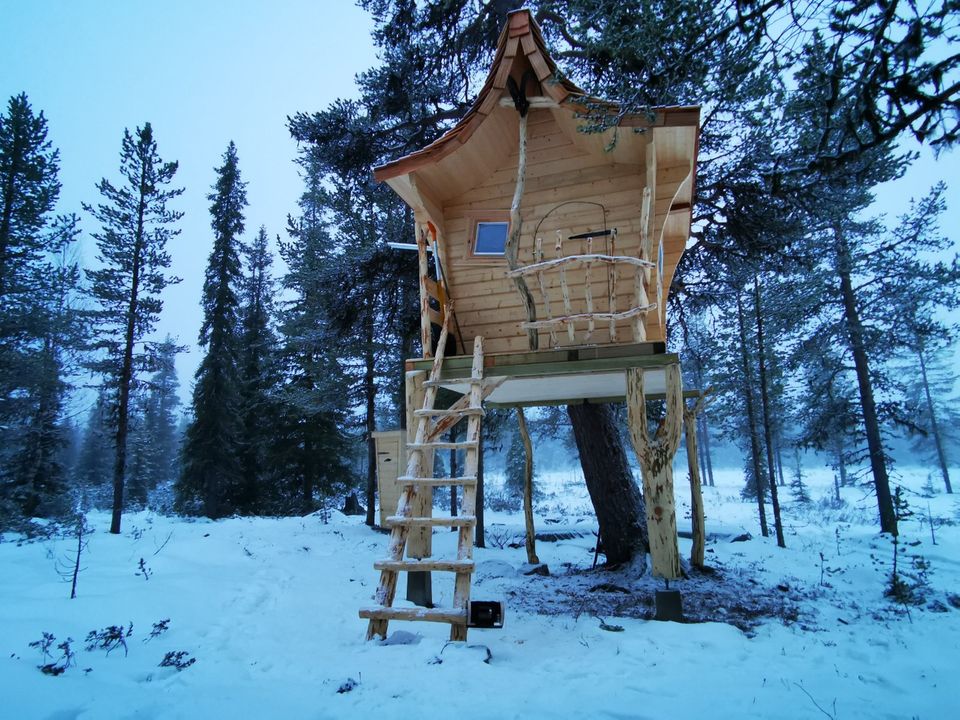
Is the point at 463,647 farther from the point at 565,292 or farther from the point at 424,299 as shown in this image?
the point at 424,299

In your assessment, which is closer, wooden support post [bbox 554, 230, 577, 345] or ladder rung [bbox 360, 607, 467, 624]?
ladder rung [bbox 360, 607, 467, 624]

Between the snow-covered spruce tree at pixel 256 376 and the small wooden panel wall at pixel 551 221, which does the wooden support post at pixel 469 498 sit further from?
the snow-covered spruce tree at pixel 256 376

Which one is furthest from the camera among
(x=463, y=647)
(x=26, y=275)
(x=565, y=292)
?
(x=26, y=275)

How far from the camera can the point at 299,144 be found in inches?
410

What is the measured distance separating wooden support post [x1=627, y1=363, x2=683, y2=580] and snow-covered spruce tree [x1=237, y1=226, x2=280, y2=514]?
15388 mm

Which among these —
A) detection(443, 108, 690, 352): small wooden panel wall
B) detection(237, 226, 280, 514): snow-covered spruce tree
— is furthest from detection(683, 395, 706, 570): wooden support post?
detection(237, 226, 280, 514): snow-covered spruce tree

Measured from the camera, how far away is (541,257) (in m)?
8.16

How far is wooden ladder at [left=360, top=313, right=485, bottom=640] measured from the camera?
4.36 m

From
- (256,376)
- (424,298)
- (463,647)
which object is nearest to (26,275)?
(256,376)

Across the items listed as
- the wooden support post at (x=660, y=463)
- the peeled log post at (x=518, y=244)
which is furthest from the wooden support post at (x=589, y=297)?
the wooden support post at (x=660, y=463)

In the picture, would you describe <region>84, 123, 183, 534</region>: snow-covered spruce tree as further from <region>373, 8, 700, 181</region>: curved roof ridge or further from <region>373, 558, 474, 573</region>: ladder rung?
<region>373, 558, 474, 573</region>: ladder rung

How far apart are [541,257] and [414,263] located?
3.33 m

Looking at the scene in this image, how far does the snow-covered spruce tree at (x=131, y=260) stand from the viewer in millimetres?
15258

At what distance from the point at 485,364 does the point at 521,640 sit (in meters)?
3.36
